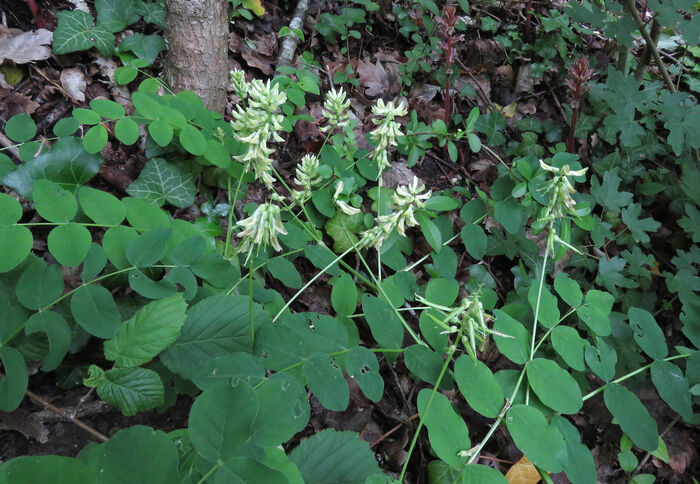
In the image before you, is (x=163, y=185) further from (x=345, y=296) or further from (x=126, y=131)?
(x=345, y=296)

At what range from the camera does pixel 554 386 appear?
1.56m

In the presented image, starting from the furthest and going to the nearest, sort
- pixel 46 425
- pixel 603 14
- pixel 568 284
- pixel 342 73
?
pixel 342 73, pixel 603 14, pixel 568 284, pixel 46 425

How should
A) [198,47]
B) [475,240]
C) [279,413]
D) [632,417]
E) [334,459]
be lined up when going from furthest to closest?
1. [198,47]
2. [475,240]
3. [632,417]
4. [334,459]
5. [279,413]

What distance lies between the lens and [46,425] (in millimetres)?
1562

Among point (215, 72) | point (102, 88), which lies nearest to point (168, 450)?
point (215, 72)

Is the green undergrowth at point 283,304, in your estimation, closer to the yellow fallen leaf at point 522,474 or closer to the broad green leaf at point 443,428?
the broad green leaf at point 443,428

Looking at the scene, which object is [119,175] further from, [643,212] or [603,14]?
[643,212]

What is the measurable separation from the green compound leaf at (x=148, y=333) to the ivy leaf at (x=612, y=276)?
2.28 metres

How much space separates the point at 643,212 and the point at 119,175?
11.4 ft

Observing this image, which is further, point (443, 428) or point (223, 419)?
point (443, 428)

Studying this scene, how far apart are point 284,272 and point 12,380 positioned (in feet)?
3.21

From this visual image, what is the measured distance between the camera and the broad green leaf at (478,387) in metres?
1.48

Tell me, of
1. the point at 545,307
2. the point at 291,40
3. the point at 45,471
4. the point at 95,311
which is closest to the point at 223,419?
the point at 45,471

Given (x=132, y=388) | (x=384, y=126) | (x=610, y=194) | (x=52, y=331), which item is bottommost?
(x=132, y=388)
